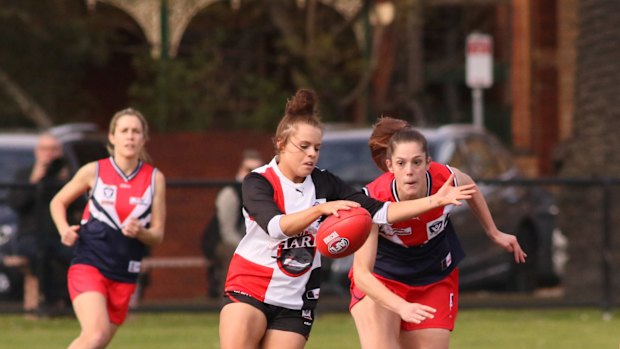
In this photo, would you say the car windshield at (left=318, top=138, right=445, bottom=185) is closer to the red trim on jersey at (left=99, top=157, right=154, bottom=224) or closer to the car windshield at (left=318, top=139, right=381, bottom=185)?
the car windshield at (left=318, top=139, right=381, bottom=185)

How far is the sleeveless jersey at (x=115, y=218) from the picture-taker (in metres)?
9.86

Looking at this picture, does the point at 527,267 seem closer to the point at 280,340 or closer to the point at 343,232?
the point at 280,340

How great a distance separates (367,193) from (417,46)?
16.2m

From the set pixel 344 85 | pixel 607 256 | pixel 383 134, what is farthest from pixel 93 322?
pixel 344 85

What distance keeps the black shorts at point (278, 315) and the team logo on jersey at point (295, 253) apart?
0.20 meters

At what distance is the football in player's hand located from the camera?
24.3 feet

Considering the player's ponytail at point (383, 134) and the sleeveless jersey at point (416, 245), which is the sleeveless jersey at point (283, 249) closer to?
the sleeveless jersey at point (416, 245)

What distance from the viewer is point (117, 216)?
9914mm

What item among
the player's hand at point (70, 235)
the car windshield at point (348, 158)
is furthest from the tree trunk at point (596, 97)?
the player's hand at point (70, 235)

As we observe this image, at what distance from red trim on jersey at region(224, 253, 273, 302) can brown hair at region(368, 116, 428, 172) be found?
2.98 feet

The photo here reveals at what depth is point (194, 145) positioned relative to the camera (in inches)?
722

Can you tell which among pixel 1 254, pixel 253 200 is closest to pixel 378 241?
pixel 253 200

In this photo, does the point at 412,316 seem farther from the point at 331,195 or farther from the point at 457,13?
the point at 457,13

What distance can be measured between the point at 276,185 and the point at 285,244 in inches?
12.2
